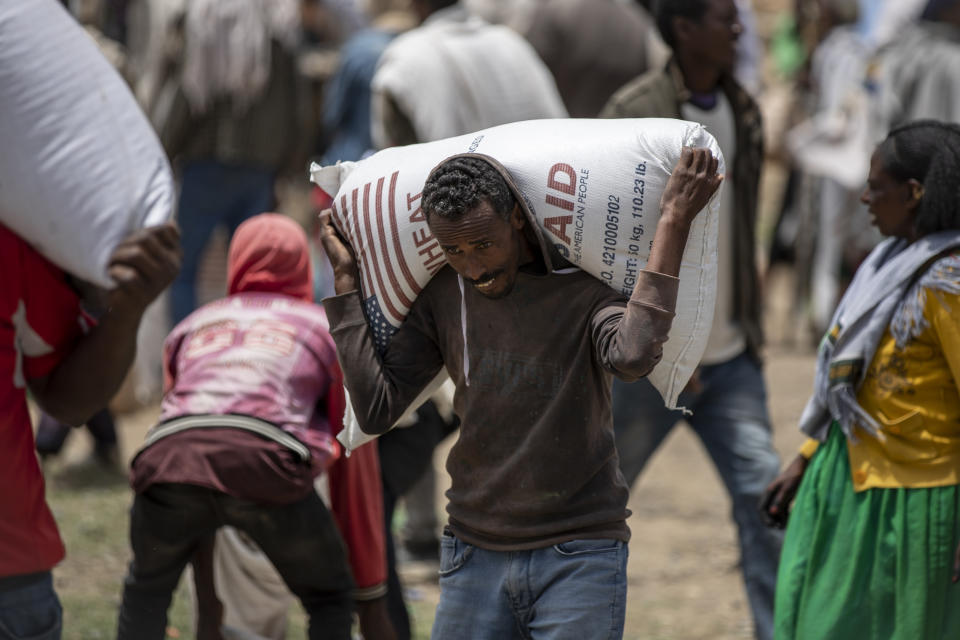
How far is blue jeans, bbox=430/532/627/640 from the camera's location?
2721 mm

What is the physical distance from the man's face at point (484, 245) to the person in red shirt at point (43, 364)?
825mm

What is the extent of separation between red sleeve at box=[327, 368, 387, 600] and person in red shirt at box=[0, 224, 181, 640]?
2.58ft

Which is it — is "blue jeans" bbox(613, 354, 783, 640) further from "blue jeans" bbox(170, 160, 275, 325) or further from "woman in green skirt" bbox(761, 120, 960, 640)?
"blue jeans" bbox(170, 160, 275, 325)

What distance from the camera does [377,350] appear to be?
2.95m

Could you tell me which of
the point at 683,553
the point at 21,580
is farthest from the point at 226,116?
the point at 21,580

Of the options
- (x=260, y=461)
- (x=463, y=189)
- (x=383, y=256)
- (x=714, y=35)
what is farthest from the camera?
(x=714, y=35)

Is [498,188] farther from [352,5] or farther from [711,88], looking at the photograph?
[352,5]

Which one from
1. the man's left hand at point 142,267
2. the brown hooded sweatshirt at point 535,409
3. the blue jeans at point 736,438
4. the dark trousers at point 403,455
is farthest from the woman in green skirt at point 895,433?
the man's left hand at point 142,267

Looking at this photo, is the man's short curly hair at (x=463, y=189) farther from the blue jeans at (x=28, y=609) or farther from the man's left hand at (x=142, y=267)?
A: the blue jeans at (x=28, y=609)

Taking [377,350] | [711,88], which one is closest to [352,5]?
[711,88]

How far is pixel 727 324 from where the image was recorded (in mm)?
4289

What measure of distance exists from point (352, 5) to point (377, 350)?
6974 millimetres

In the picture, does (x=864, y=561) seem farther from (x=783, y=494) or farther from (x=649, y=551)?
(x=649, y=551)

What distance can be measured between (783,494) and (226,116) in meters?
4.45
